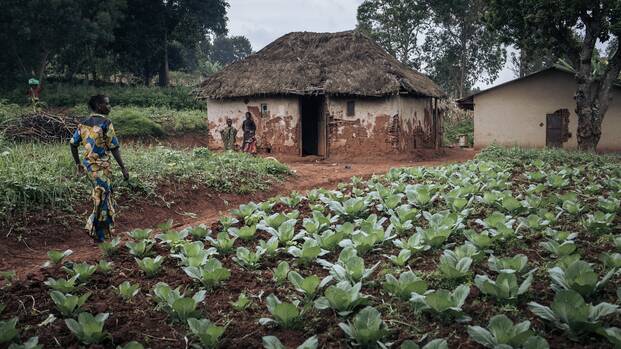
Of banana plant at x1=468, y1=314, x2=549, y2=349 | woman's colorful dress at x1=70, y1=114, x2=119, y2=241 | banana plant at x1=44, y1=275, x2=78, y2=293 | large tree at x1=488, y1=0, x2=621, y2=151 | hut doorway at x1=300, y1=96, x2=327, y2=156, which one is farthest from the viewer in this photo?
hut doorway at x1=300, y1=96, x2=327, y2=156

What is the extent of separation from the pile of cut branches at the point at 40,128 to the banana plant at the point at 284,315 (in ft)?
27.1

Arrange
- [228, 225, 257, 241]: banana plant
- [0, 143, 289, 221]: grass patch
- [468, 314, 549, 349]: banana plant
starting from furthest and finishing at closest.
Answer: [0, 143, 289, 221]: grass patch → [228, 225, 257, 241]: banana plant → [468, 314, 549, 349]: banana plant

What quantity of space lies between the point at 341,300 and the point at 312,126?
632 inches

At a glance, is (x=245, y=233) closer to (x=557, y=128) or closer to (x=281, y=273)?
(x=281, y=273)

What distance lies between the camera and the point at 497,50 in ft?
108

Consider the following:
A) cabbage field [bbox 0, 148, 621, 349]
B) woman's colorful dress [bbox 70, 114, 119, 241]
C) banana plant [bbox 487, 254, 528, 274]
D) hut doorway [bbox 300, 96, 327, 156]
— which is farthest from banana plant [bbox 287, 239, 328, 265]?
hut doorway [bbox 300, 96, 327, 156]

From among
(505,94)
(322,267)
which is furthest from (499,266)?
(505,94)

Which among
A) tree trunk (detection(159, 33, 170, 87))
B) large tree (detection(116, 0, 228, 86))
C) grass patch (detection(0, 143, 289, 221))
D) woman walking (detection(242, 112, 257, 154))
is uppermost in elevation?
large tree (detection(116, 0, 228, 86))

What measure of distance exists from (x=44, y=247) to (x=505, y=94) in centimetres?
1821

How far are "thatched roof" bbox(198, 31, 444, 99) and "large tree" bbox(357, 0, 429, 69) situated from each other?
531 inches

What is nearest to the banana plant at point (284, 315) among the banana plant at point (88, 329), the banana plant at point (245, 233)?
the banana plant at point (88, 329)

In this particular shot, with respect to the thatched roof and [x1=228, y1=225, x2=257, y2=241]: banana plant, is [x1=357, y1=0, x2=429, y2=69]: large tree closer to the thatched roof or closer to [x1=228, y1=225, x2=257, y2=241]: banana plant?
the thatched roof

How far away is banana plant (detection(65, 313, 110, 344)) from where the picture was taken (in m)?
2.73

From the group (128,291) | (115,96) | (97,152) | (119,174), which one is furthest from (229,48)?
(128,291)
